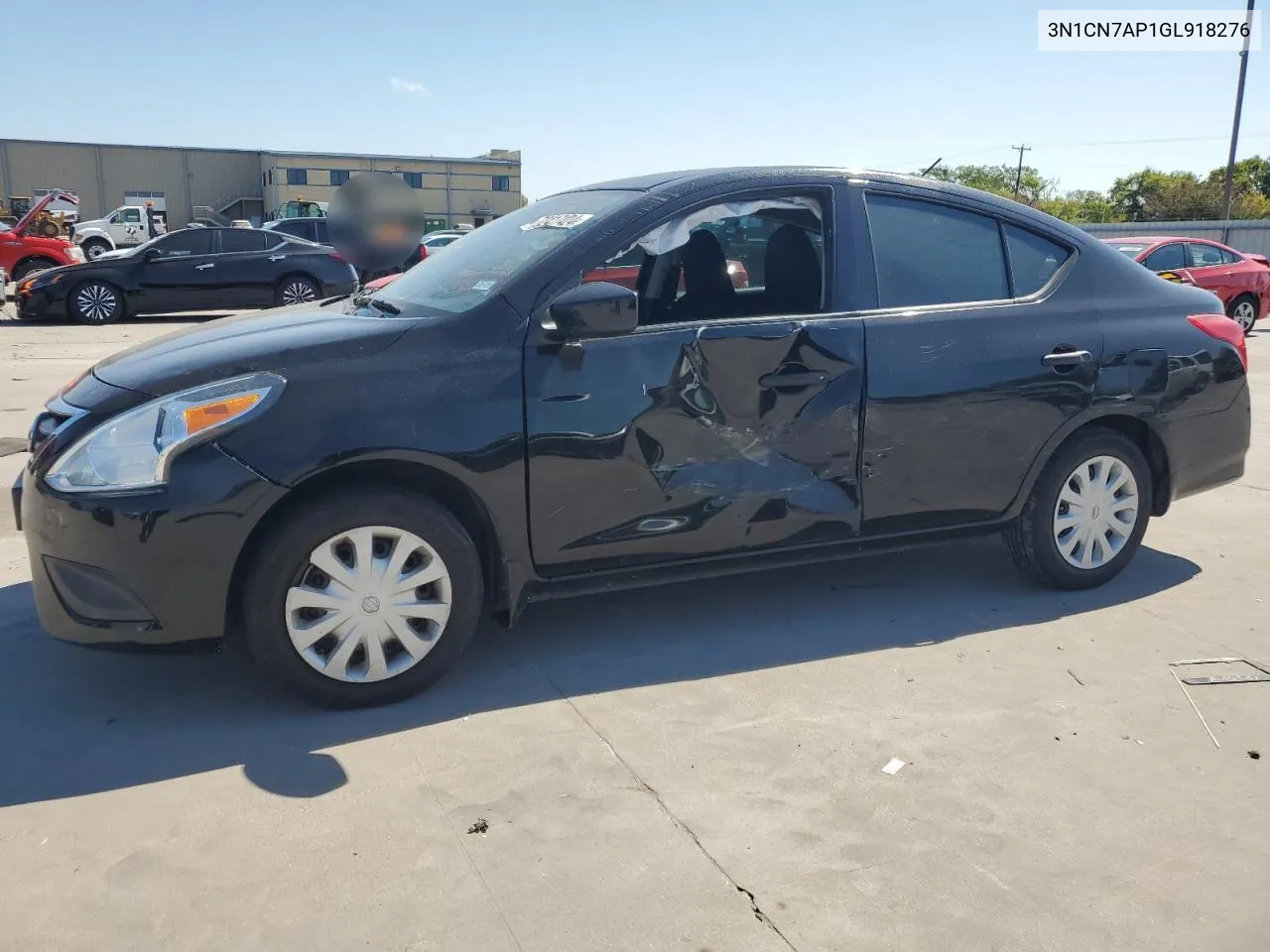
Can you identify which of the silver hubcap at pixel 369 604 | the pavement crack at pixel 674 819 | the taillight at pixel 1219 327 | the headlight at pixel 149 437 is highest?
the taillight at pixel 1219 327

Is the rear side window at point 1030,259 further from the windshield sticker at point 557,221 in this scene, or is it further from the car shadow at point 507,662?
the windshield sticker at point 557,221

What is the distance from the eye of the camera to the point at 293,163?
49.5m

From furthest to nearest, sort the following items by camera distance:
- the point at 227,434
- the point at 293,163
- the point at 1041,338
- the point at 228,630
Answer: the point at 293,163, the point at 1041,338, the point at 228,630, the point at 227,434

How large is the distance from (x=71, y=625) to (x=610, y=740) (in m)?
1.67

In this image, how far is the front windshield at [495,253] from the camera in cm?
379

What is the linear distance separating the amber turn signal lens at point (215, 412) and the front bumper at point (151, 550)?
0.08 m

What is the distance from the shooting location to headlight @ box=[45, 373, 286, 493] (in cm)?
317

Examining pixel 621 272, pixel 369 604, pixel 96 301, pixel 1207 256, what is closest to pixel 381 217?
pixel 621 272

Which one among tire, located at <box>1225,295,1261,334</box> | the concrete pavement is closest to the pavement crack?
the concrete pavement

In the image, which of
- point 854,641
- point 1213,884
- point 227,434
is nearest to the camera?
point 1213,884

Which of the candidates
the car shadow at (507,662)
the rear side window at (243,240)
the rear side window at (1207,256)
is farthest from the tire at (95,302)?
the rear side window at (1207,256)

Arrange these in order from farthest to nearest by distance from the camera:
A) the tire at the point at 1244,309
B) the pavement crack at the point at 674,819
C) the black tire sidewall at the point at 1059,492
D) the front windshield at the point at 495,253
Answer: the tire at the point at 1244,309 < the black tire sidewall at the point at 1059,492 < the front windshield at the point at 495,253 < the pavement crack at the point at 674,819

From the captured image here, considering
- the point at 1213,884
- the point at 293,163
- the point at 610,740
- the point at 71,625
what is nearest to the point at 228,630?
the point at 71,625

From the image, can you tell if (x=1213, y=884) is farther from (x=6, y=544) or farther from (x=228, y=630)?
(x=6, y=544)
